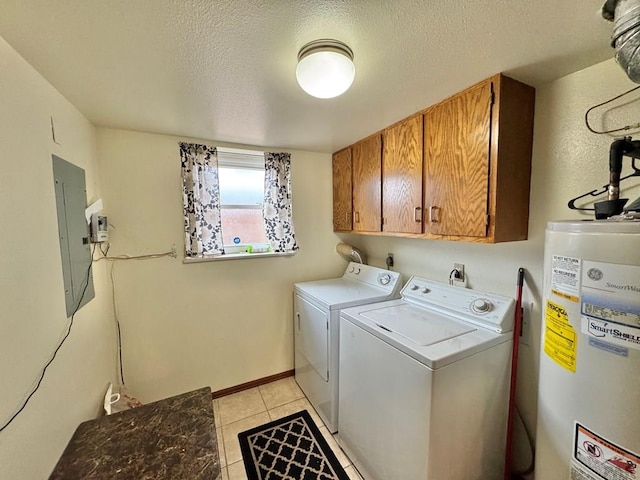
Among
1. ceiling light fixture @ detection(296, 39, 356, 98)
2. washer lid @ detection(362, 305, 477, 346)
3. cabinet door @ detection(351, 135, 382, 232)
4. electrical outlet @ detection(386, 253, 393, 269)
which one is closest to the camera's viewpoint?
ceiling light fixture @ detection(296, 39, 356, 98)

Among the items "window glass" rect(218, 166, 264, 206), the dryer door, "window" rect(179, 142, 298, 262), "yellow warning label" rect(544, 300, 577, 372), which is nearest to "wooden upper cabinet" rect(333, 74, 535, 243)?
"yellow warning label" rect(544, 300, 577, 372)

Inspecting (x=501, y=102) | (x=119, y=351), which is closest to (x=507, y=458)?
(x=501, y=102)

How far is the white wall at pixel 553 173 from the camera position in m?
1.19

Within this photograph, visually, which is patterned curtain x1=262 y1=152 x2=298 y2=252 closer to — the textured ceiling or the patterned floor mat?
the textured ceiling

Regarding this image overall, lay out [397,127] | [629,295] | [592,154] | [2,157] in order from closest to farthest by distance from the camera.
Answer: [629,295]
[2,157]
[592,154]
[397,127]

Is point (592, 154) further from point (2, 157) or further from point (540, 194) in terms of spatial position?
point (2, 157)

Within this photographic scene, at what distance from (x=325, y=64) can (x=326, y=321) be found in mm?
1600

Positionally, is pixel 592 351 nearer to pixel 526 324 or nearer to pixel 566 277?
pixel 566 277

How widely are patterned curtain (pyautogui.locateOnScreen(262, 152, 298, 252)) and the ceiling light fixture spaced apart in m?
1.38

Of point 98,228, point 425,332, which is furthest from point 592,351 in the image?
point 98,228

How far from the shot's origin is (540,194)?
55.6 inches

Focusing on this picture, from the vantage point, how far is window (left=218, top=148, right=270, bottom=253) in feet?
7.73

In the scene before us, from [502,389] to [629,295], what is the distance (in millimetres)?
953

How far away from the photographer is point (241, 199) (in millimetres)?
2426
